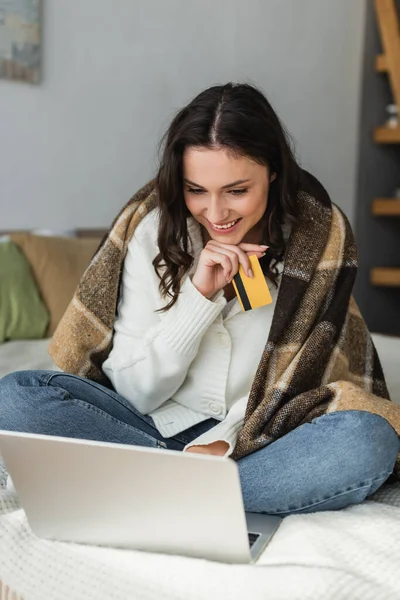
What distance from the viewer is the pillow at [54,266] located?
2.44 m

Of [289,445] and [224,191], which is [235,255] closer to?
[224,191]

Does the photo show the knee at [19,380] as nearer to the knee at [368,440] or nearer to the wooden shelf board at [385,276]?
the knee at [368,440]

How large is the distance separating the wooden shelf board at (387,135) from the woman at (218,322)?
2751 mm

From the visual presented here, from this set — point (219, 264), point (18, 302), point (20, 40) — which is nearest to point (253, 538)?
point (219, 264)

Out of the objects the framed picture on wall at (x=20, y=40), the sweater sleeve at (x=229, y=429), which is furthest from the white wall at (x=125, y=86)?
the sweater sleeve at (x=229, y=429)

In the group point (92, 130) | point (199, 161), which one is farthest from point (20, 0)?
point (199, 161)

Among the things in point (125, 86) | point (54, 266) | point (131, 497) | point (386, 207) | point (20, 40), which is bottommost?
point (386, 207)

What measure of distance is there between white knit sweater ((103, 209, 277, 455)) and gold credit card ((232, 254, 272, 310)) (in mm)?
37

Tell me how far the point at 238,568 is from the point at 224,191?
23.7 inches

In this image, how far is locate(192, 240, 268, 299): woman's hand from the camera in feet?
4.50

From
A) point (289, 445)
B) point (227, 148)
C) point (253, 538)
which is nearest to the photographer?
point (253, 538)

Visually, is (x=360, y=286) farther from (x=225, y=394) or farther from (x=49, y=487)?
(x=49, y=487)

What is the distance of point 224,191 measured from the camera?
1.34 meters

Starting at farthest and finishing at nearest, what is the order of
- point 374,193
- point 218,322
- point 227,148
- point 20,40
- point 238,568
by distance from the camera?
point 374,193, point 20,40, point 218,322, point 227,148, point 238,568
